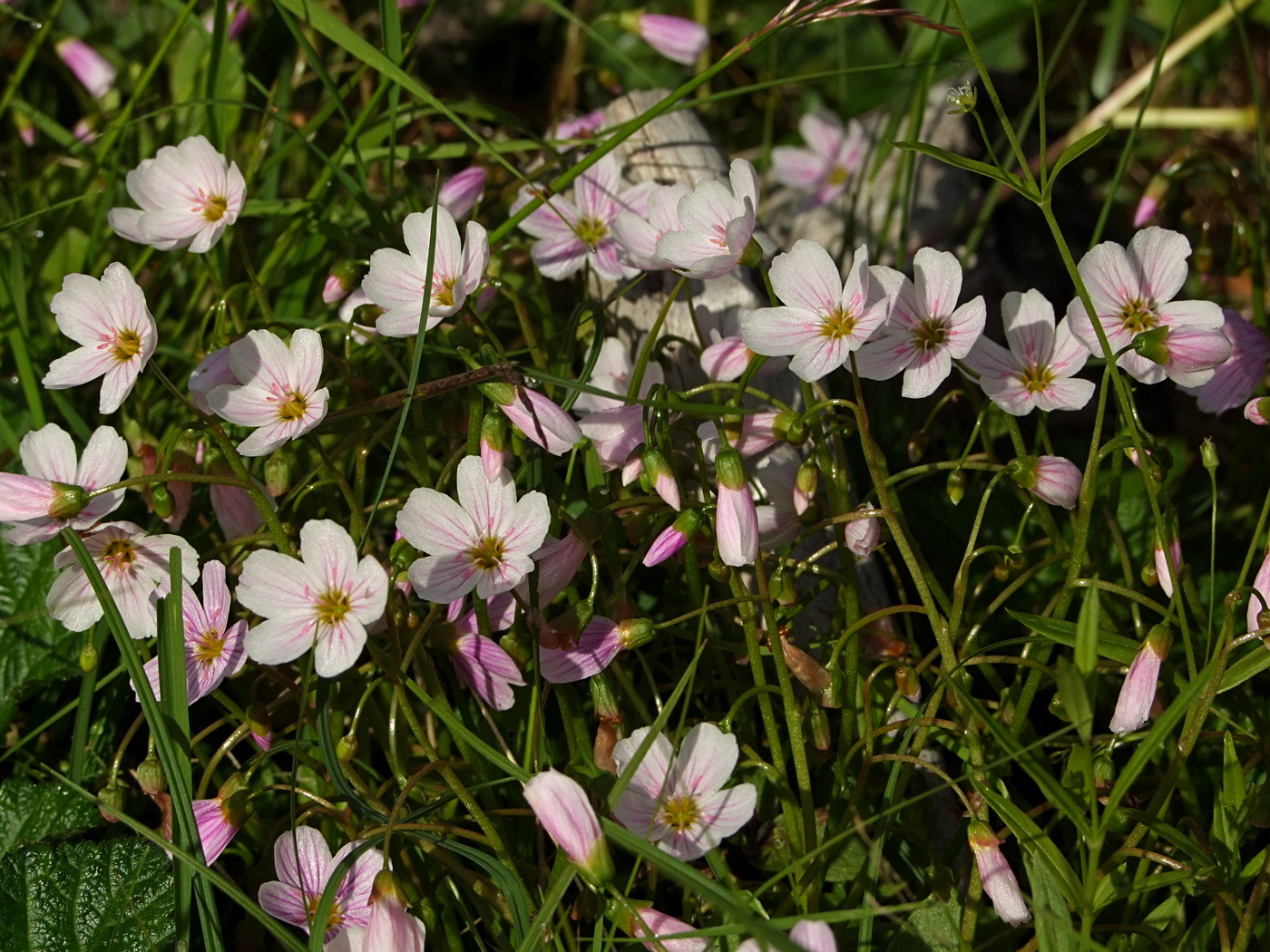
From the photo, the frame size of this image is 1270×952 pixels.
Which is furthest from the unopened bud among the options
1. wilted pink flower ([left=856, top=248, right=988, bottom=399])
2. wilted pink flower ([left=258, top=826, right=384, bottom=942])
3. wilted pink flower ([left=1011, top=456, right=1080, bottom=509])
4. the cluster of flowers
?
wilted pink flower ([left=1011, top=456, right=1080, bottom=509])

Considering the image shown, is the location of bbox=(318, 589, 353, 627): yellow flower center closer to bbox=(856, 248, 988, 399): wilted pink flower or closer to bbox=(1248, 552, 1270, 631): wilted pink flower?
bbox=(856, 248, 988, 399): wilted pink flower

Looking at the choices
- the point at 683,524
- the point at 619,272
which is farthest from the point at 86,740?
the point at 619,272

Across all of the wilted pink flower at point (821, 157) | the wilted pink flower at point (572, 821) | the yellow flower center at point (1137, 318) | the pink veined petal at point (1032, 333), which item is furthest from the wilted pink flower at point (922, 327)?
the wilted pink flower at point (821, 157)

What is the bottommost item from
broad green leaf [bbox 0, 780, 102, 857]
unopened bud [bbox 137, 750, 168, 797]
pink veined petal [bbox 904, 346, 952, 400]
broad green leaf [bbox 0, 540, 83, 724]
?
broad green leaf [bbox 0, 780, 102, 857]

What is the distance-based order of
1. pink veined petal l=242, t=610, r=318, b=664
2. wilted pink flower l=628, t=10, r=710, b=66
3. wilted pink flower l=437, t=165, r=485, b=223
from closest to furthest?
pink veined petal l=242, t=610, r=318, b=664, wilted pink flower l=437, t=165, r=485, b=223, wilted pink flower l=628, t=10, r=710, b=66

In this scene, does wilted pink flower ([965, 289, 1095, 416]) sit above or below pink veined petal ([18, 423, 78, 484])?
above

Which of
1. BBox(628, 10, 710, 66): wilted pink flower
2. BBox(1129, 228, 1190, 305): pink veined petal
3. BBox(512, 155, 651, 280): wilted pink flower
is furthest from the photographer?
BBox(628, 10, 710, 66): wilted pink flower

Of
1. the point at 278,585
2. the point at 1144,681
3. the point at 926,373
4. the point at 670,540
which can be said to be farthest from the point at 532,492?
the point at 1144,681

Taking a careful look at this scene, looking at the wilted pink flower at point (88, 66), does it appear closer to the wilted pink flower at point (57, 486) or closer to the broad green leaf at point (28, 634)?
the broad green leaf at point (28, 634)
